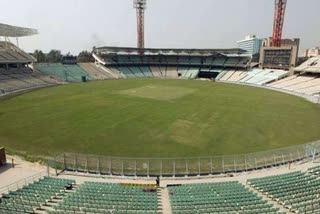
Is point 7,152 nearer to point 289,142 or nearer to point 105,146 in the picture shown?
point 105,146

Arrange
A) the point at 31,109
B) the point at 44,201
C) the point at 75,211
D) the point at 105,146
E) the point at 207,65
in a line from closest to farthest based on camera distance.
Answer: the point at 75,211
the point at 44,201
the point at 105,146
the point at 31,109
the point at 207,65

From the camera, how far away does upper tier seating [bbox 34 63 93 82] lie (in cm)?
8738

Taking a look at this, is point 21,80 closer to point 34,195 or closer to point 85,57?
point 34,195

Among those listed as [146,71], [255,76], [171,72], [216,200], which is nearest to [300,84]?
[255,76]

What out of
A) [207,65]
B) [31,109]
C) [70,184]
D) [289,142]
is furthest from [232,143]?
[207,65]

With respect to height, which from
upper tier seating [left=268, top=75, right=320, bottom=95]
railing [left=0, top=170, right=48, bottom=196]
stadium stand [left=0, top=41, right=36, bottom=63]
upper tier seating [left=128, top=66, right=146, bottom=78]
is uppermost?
stadium stand [left=0, top=41, right=36, bottom=63]

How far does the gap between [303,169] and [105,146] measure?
18.8 metres

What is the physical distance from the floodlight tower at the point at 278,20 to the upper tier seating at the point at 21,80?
80.2m

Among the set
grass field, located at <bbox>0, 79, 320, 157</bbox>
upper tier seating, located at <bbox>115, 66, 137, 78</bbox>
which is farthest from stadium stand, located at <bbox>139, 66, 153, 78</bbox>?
grass field, located at <bbox>0, 79, 320, 157</bbox>

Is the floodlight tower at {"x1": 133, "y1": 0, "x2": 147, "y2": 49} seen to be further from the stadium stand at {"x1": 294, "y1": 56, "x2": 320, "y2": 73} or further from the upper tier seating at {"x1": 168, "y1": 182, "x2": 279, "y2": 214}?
the upper tier seating at {"x1": 168, "y1": 182, "x2": 279, "y2": 214}

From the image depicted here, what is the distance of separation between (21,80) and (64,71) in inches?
842

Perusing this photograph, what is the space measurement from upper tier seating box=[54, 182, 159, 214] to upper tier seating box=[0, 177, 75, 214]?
1127 millimetres

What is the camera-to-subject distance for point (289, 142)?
27.3 m

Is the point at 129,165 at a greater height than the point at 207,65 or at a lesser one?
lesser
